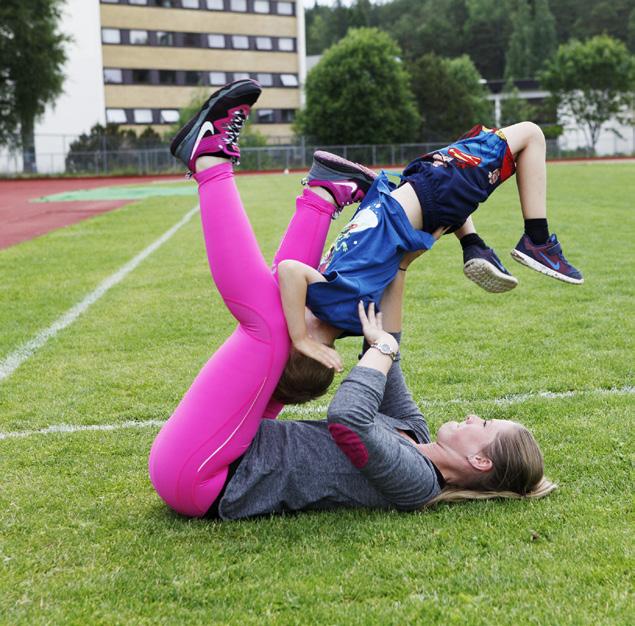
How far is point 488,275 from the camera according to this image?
438cm

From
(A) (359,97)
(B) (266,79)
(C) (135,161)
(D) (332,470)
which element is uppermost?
(B) (266,79)

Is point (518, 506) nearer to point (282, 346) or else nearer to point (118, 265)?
point (282, 346)

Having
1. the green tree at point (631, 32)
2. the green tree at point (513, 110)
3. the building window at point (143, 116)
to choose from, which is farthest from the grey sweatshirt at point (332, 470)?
the green tree at point (631, 32)

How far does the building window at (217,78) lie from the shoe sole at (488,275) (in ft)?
219

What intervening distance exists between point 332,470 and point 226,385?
55 cm

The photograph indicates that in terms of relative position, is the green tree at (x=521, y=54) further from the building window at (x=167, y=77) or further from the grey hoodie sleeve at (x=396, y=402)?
the grey hoodie sleeve at (x=396, y=402)

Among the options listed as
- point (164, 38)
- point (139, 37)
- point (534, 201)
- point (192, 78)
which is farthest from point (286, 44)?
point (534, 201)

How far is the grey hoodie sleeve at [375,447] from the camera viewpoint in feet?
10.5

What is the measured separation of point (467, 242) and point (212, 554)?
2.17 metres

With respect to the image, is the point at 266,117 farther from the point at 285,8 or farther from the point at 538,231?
the point at 538,231

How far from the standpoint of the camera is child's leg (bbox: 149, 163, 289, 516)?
135 inches

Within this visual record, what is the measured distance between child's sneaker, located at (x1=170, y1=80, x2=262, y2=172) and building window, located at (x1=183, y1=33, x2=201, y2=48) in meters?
67.0

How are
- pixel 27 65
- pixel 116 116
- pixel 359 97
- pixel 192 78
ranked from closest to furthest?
pixel 27 65 → pixel 359 97 → pixel 116 116 → pixel 192 78

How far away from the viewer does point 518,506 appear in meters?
3.44
